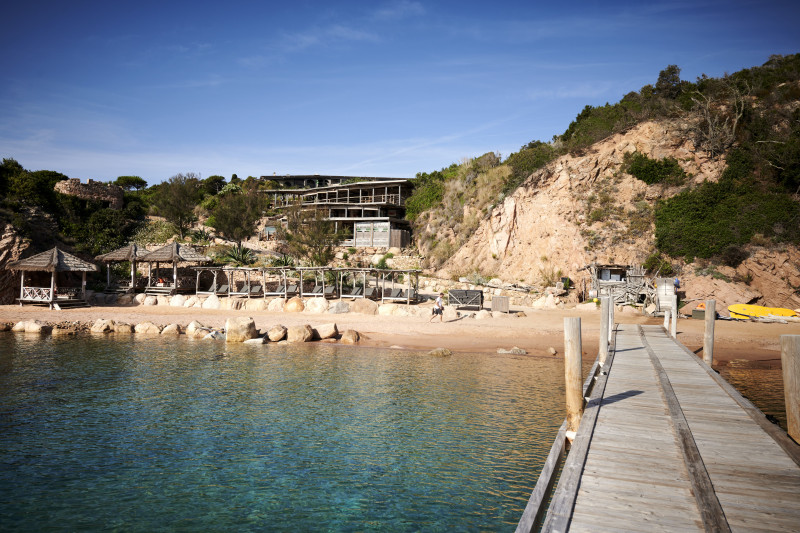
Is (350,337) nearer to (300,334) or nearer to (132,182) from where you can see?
(300,334)

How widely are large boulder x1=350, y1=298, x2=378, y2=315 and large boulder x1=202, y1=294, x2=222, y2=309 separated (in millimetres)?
8225

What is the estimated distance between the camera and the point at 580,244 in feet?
108

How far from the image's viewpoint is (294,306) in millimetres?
26438

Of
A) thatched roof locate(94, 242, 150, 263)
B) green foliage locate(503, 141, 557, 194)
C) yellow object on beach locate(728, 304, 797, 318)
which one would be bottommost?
yellow object on beach locate(728, 304, 797, 318)

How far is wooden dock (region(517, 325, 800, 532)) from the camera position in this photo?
13.1 feet

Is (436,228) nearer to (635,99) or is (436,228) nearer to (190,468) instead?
(635,99)

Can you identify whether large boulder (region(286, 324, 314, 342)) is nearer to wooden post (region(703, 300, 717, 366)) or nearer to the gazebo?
wooden post (region(703, 300, 717, 366))

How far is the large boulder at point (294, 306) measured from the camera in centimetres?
2631

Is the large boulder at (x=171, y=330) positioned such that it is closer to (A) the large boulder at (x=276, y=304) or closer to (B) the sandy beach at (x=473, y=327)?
(B) the sandy beach at (x=473, y=327)

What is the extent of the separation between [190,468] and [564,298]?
2412 centimetres

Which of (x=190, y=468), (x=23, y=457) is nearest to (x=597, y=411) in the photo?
(x=190, y=468)

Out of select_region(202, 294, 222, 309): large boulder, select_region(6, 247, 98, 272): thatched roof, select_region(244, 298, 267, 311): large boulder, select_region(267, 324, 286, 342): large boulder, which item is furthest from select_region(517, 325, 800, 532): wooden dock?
select_region(6, 247, 98, 272): thatched roof

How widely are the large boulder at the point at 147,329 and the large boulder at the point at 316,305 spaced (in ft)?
24.9

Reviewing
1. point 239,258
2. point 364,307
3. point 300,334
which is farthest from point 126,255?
point 300,334
